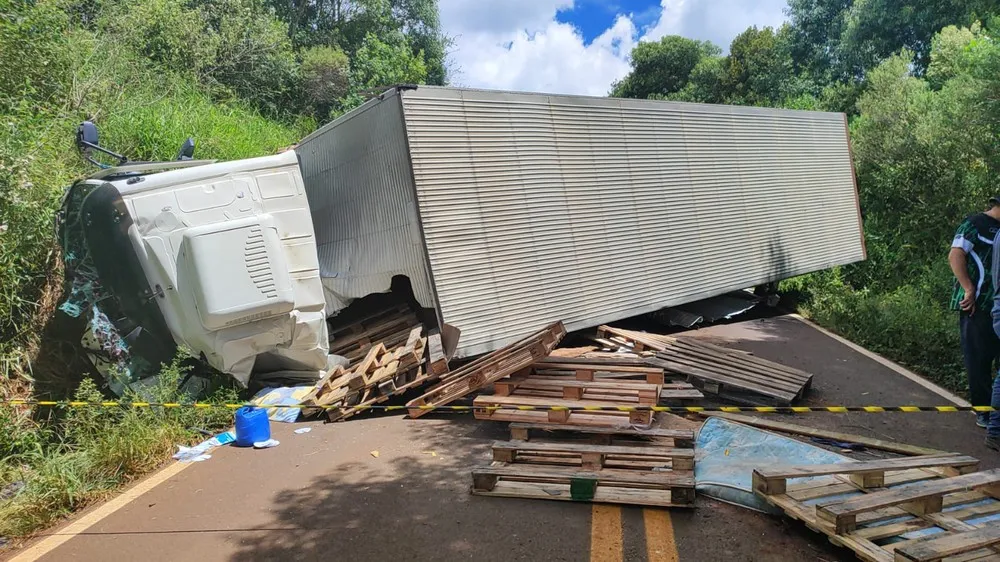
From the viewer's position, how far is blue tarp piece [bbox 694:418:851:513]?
3.80m

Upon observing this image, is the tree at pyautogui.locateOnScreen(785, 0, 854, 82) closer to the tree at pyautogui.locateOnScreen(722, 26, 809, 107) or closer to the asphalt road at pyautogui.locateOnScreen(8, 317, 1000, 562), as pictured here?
the tree at pyautogui.locateOnScreen(722, 26, 809, 107)

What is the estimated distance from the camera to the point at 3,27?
7.19 metres

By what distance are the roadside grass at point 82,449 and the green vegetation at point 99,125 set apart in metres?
0.01

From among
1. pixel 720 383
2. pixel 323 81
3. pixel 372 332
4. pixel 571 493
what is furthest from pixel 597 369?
pixel 323 81

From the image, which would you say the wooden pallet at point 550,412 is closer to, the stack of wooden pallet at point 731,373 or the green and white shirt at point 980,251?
the stack of wooden pallet at point 731,373

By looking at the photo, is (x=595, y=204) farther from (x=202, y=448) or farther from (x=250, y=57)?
(x=250, y=57)

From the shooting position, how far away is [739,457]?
436 cm

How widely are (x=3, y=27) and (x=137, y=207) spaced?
3.94 meters

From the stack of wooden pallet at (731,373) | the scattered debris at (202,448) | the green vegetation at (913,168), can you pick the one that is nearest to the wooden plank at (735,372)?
the stack of wooden pallet at (731,373)

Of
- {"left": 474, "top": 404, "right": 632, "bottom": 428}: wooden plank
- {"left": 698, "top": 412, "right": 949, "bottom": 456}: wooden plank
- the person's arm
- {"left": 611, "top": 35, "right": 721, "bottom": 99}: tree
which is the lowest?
{"left": 698, "top": 412, "right": 949, "bottom": 456}: wooden plank

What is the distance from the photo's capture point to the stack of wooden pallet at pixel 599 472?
150 inches

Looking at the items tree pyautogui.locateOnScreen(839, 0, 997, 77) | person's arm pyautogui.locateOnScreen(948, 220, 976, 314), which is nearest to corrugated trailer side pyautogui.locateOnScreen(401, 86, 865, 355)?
person's arm pyautogui.locateOnScreen(948, 220, 976, 314)

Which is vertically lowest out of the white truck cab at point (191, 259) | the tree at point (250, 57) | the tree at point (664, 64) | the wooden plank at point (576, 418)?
the wooden plank at point (576, 418)

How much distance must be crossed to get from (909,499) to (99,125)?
11.1 metres
